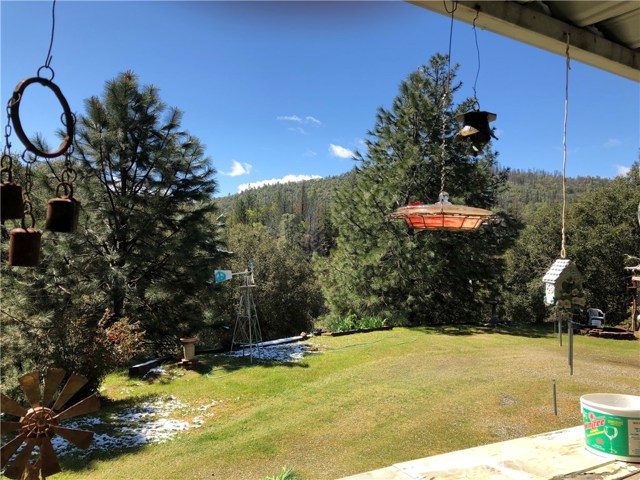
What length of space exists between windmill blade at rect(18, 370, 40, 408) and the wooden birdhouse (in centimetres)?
385

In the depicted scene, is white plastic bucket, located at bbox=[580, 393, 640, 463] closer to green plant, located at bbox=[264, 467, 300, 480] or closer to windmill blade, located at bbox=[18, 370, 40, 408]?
green plant, located at bbox=[264, 467, 300, 480]

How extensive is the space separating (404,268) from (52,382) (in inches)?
384

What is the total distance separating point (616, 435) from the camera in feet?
8.30

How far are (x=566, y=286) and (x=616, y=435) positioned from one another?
1081 mm

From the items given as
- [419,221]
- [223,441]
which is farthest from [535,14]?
[223,441]

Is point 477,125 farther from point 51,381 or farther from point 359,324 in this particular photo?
point 359,324

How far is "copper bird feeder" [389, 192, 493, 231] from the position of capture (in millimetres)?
3004

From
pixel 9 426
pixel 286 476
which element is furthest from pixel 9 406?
pixel 286 476

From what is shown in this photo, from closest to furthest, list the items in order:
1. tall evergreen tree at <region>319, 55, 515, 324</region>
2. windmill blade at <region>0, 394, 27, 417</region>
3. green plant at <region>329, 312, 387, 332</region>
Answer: windmill blade at <region>0, 394, 27, 417</region> < green plant at <region>329, 312, 387, 332</region> < tall evergreen tree at <region>319, 55, 515, 324</region>

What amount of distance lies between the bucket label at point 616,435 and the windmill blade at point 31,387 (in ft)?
12.4

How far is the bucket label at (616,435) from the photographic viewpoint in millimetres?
2512

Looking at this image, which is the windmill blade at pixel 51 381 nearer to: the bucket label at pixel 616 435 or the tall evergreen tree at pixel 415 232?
the bucket label at pixel 616 435

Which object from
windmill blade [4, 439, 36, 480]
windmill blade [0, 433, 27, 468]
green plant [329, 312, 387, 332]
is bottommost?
green plant [329, 312, 387, 332]

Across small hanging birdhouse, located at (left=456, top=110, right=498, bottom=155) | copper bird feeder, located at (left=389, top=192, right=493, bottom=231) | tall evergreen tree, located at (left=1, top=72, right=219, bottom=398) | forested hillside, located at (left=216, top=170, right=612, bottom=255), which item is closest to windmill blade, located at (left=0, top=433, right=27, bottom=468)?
copper bird feeder, located at (left=389, top=192, right=493, bottom=231)
